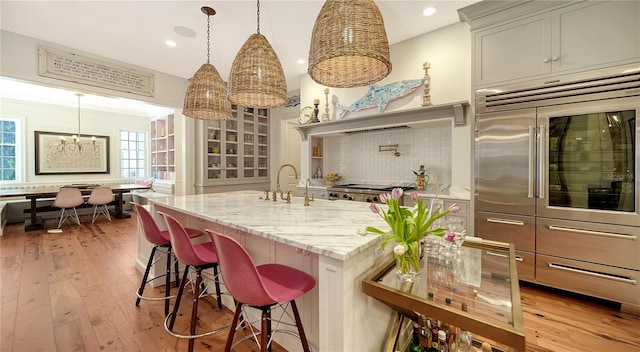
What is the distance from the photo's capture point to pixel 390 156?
3908mm

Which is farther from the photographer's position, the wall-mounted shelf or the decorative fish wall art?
the decorative fish wall art

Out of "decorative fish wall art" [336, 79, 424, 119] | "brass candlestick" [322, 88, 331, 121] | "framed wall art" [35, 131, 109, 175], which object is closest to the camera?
"decorative fish wall art" [336, 79, 424, 119]

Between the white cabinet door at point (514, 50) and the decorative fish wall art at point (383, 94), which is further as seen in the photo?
the decorative fish wall art at point (383, 94)

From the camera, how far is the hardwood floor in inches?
68.9

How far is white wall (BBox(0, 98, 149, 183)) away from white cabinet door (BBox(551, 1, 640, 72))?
8.70m

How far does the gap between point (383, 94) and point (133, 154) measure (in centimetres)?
711

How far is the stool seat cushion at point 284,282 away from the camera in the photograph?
127 cm

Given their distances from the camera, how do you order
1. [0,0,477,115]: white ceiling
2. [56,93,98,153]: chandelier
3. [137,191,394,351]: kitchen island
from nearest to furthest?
[137,191,394,351]: kitchen island → [0,0,477,115]: white ceiling → [56,93,98,153]: chandelier

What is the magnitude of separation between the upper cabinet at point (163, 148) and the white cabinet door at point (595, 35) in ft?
19.7

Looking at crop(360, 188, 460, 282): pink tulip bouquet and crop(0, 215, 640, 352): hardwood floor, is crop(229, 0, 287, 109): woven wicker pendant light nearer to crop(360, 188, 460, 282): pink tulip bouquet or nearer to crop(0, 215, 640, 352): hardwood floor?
crop(360, 188, 460, 282): pink tulip bouquet

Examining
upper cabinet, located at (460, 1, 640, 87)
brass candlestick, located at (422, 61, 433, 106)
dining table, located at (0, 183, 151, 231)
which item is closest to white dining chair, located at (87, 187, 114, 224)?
dining table, located at (0, 183, 151, 231)

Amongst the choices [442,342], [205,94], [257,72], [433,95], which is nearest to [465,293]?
[442,342]

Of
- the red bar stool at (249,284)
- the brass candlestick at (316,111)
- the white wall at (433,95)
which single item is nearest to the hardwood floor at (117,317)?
the red bar stool at (249,284)

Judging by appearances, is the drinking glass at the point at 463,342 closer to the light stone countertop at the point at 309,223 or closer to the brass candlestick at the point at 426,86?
the light stone countertop at the point at 309,223
